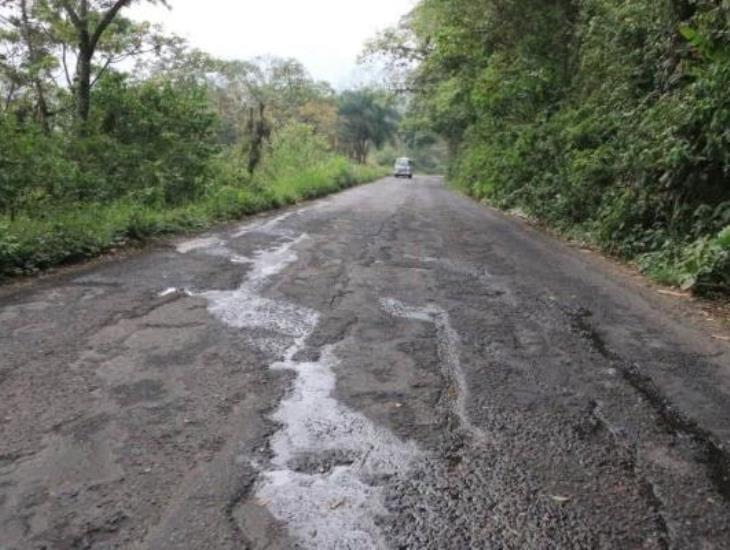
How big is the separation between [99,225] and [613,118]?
8368 mm

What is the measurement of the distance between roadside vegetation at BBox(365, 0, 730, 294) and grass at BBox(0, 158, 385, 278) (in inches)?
250

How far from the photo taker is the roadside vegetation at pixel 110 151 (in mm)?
7770

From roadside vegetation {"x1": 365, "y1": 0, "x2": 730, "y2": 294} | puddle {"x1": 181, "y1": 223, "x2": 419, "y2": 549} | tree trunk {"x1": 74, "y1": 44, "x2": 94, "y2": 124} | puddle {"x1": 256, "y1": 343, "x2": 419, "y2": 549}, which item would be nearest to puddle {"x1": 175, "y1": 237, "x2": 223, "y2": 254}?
puddle {"x1": 181, "y1": 223, "x2": 419, "y2": 549}

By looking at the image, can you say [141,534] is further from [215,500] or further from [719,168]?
[719,168]

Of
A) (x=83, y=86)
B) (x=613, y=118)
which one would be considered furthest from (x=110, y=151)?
(x=613, y=118)

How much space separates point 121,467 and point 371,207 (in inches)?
504

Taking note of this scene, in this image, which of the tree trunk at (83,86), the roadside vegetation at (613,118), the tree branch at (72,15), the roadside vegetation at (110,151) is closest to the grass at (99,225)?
the roadside vegetation at (110,151)

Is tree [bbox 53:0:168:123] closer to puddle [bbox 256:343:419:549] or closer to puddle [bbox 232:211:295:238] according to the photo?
puddle [bbox 232:211:295:238]

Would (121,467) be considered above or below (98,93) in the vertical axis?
below

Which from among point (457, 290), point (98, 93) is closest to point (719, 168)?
point (457, 290)

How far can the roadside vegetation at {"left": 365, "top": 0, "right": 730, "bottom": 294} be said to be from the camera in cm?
745

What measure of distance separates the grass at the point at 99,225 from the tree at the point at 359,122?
5142cm

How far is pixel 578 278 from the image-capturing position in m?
7.00

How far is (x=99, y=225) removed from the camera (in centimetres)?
791
